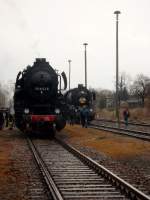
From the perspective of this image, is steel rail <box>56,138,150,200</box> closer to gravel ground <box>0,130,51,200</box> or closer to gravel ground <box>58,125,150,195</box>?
gravel ground <box>58,125,150,195</box>

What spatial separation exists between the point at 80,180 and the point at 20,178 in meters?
1.57

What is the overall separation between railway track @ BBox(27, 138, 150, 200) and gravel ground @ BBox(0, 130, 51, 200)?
25 cm

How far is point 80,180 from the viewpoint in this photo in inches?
498

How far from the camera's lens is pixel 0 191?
1108 cm

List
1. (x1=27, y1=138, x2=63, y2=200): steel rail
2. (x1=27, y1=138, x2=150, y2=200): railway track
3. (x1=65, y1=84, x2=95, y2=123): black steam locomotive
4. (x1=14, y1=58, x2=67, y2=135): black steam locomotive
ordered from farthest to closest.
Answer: (x1=65, y1=84, x2=95, y2=123): black steam locomotive
(x1=14, y1=58, x2=67, y2=135): black steam locomotive
(x1=27, y1=138, x2=150, y2=200): railway track
(x1=27, y1=138, x2=63, y2=200): steel rail

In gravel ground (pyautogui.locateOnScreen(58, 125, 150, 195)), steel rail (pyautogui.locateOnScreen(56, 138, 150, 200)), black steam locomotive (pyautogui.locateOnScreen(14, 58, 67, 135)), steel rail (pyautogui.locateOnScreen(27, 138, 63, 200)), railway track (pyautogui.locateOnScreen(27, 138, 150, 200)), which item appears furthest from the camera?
black steam locomotive (pyautogui.locateOnScreen(14, 58, 67, 135))

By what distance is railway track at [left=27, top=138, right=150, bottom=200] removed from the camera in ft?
34.6

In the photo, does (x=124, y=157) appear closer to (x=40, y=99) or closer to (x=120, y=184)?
(x=120, y=184)

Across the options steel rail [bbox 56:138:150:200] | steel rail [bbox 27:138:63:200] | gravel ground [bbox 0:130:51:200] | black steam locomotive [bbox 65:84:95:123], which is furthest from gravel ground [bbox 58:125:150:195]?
black steam locomotive [bbox 65:84:95:123]

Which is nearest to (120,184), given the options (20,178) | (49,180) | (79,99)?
(49,180)

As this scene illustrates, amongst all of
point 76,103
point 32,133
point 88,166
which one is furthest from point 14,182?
point 76,103

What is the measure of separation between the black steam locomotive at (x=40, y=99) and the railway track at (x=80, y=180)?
26.5 ft

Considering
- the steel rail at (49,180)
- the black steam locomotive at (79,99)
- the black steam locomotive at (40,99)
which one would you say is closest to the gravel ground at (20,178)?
the steel rail at (49,180)

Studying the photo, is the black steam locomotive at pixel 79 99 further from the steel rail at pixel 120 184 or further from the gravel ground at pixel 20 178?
the steel rail at pixel 120 184
